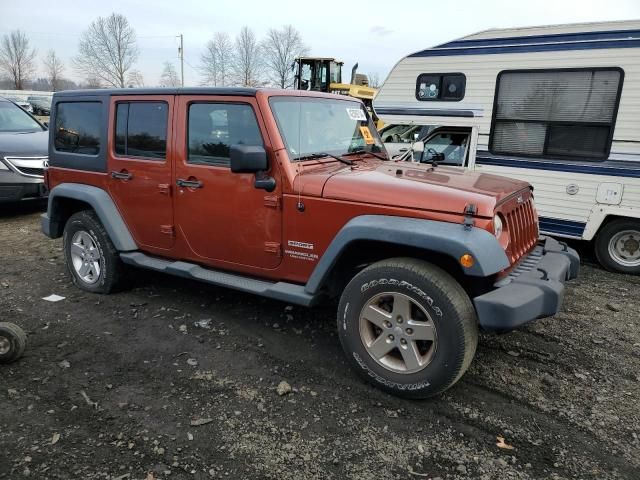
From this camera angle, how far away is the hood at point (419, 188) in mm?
2971

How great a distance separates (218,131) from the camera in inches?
151

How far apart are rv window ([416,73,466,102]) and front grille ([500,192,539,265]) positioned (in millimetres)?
3325

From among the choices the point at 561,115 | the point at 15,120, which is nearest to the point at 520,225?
the point at 561,115

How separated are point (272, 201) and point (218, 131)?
2.58 ft

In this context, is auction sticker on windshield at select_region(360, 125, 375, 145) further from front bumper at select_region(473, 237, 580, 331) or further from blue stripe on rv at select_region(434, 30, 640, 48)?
blue stripe on rv at select_region(434, 30, 640, 48)

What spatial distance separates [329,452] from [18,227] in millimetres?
6893

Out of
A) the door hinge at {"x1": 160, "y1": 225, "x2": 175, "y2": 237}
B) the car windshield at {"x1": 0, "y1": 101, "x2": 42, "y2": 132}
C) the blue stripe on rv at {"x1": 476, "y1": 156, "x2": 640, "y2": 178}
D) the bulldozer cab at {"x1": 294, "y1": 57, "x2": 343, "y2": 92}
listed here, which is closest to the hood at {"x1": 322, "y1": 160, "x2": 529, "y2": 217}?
the door hinge at {"x1": 160, "y1": 225, "x2": 175, "y2": 237}

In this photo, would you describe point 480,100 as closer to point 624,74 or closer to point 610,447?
point 624,74

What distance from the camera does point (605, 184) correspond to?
19.0 ft

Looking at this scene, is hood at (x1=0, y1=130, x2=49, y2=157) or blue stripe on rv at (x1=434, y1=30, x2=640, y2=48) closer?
blue stripe on rv at (x1=434, y1=30, x2=640, y2=48)

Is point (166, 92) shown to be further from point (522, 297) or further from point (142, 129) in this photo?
point (522, 297)

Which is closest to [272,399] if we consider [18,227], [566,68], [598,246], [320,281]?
[320,281]

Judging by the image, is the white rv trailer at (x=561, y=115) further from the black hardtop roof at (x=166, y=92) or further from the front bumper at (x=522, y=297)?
the black hardtop roof at (x=166, y=92)

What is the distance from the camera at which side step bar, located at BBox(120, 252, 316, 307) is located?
350cm
